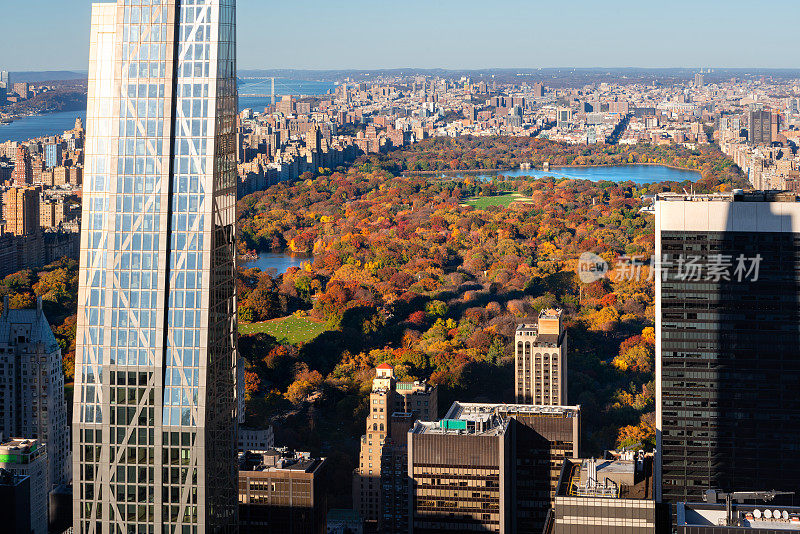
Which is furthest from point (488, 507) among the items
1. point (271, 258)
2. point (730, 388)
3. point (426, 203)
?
point (426, 203)

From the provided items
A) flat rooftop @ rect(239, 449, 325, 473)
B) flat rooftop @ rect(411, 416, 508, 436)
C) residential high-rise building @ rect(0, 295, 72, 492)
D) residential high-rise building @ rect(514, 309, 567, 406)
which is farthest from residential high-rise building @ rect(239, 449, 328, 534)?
residential high-rise building @ rect(514, 309, 567, 406)

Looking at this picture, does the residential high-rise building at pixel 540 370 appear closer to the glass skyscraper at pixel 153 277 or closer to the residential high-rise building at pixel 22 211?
the glass skyscraper at pixel 153 277

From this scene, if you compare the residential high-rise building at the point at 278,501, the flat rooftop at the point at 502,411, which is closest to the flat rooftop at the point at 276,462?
the residential high-rise building at the point at 278,501

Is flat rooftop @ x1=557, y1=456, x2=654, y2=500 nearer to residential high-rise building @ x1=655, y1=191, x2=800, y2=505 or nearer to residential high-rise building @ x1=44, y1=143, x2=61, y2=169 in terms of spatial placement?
residential high-rise building @ x1=655, y1=191, x2=800, y2=505

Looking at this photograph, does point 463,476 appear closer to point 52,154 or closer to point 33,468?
point 33,468

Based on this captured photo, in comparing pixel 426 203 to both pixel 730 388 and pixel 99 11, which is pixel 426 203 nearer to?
pixel 730 388
